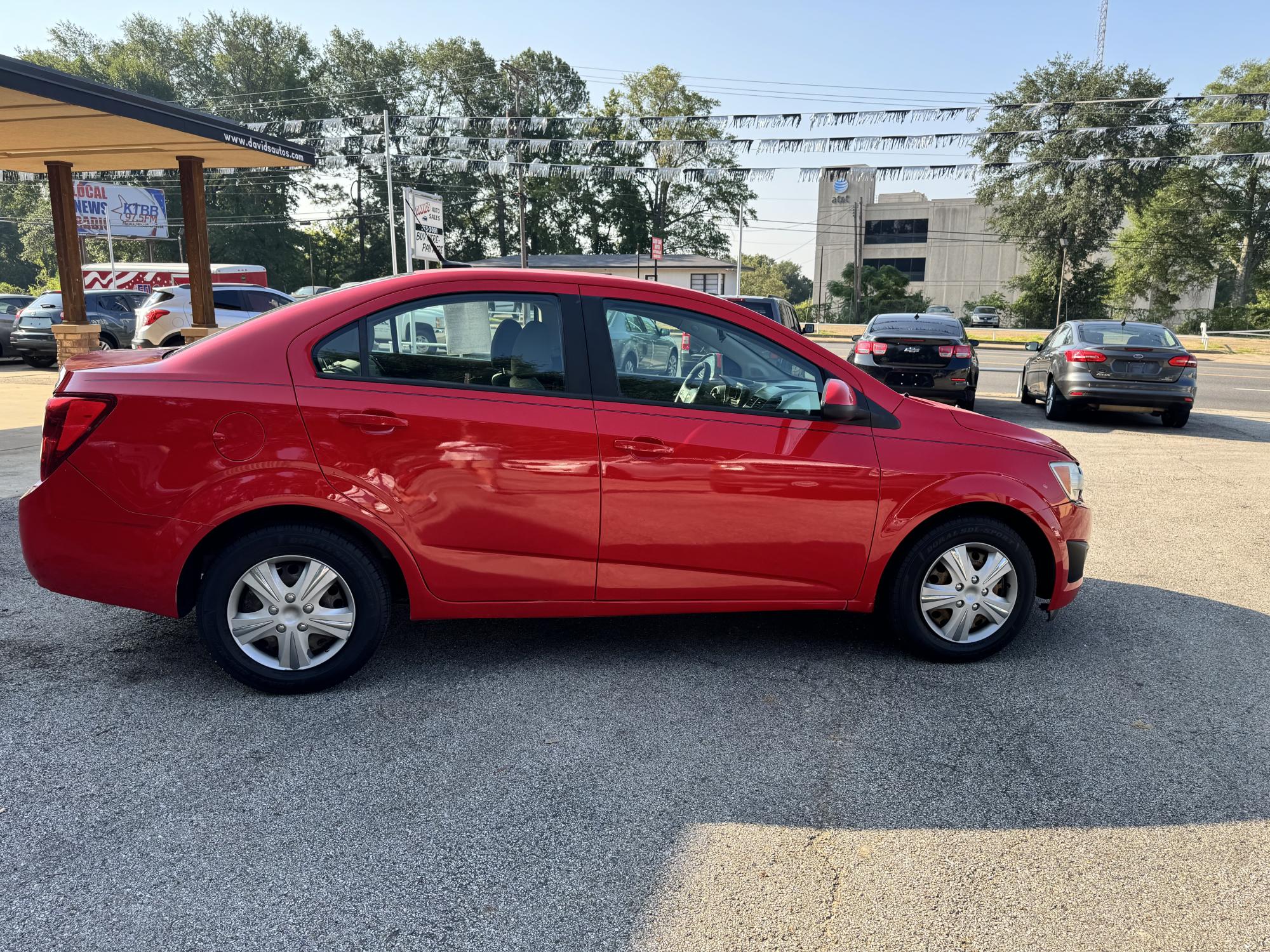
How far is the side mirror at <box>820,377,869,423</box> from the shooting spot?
12.4ft

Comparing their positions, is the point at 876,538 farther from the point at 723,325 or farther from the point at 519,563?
the point at 519,563

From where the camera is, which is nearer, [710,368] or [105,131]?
[710,368]

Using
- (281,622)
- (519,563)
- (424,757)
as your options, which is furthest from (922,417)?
(281,622)

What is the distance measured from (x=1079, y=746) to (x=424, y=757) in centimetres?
241

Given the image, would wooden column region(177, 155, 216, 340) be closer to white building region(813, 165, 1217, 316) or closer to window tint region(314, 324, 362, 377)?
window tint region(314, 324, 362, 377)

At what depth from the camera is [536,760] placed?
10.5 ft

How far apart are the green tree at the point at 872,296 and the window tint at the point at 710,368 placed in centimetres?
5686

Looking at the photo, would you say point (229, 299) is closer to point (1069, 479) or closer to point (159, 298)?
point (159, 298)

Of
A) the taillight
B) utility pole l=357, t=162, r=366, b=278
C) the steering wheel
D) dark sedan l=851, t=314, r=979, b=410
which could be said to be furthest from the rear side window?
utility pole l=357, t=162, r=366, b=278

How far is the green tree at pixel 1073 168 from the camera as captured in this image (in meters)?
47.8

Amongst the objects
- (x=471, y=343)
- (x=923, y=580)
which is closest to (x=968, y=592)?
(x=923, y=580)

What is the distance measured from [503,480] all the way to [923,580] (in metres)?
1.92

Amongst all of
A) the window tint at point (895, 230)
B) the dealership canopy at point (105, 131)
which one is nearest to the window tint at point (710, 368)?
the dealership canopy at point (105, 131)

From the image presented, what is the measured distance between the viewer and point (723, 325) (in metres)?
3.92
